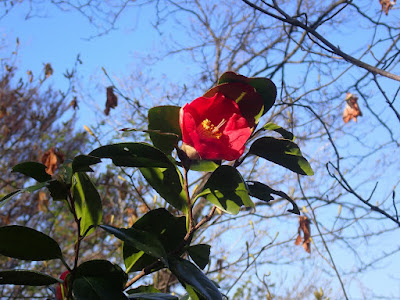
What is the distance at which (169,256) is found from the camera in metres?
0.46

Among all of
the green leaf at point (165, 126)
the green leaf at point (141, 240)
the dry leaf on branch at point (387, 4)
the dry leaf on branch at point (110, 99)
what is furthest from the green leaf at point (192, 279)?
the dry leaf on branch at point (110, 99)

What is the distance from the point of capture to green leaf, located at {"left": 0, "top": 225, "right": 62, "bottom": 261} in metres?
0.43

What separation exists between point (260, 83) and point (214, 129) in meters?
0.07

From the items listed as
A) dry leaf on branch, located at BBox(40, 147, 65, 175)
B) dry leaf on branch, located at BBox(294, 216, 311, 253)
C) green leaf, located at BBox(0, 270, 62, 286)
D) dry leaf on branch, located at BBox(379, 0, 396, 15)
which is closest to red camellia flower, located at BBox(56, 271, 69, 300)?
green leaf, located at BBox(0, 270, 62, 286)

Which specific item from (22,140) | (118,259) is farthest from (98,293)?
(22,140)

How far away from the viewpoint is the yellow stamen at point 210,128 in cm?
48

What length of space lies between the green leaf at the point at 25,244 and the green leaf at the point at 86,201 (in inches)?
2.4

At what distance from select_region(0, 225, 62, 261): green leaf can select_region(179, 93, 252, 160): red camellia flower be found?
18 cm

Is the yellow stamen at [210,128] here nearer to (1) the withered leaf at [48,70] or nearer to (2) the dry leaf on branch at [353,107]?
(2) the dry leaf on branch at [353,107]

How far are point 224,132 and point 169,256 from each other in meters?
0.15

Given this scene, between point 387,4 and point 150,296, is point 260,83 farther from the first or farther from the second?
point 387,4

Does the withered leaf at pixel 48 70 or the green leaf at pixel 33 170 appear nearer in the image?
the green leaf at pixel 33 170

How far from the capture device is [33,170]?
466 mm

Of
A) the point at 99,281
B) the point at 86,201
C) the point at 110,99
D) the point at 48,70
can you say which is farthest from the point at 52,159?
the point at 48,70
